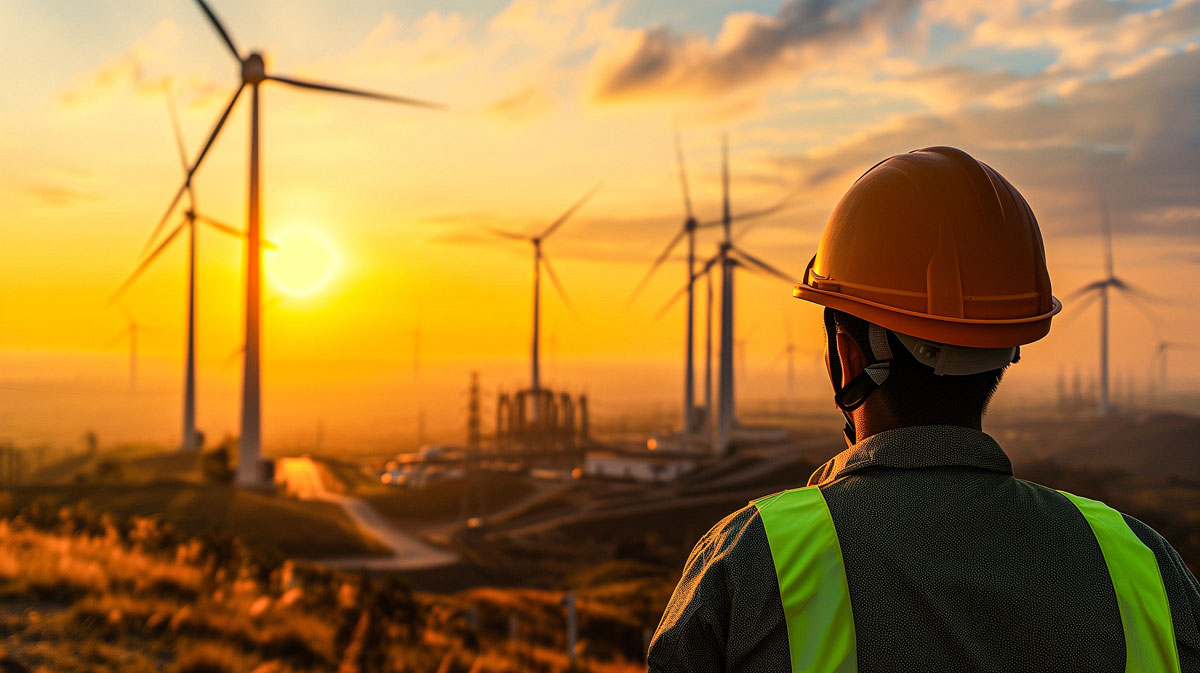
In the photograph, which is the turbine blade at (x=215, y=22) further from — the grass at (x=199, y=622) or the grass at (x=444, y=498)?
the grass at (x=444, y=498)

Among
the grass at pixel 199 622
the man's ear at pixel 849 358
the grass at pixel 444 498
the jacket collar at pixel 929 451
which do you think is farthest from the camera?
the grass at pixel 444 498

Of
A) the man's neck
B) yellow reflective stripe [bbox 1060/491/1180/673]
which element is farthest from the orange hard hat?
yellow reflective stripe [bbox 1060/491/1180/673]

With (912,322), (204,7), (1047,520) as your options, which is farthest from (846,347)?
(204,7)

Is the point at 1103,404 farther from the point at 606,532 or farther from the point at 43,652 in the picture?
the point at 43,652

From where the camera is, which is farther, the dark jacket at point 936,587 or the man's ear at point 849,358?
the man's ear at point 849,358

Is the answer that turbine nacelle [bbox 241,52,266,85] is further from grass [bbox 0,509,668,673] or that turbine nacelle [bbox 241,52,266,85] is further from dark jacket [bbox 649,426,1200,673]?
dark jacket [bbox 649,426,1200,673]

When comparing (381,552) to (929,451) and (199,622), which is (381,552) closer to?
(199,622)

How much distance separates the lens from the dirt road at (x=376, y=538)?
2482 inches

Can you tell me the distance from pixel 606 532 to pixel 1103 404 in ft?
361

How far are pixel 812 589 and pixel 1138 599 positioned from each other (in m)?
1.00

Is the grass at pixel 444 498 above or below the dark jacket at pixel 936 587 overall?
below

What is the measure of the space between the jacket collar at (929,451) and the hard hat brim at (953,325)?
0.33m

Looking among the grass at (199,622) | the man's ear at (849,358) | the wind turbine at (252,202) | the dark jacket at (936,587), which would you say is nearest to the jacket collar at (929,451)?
the dark jacket at (936,587)

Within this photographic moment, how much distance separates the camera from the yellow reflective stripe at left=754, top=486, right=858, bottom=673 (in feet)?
8.21
